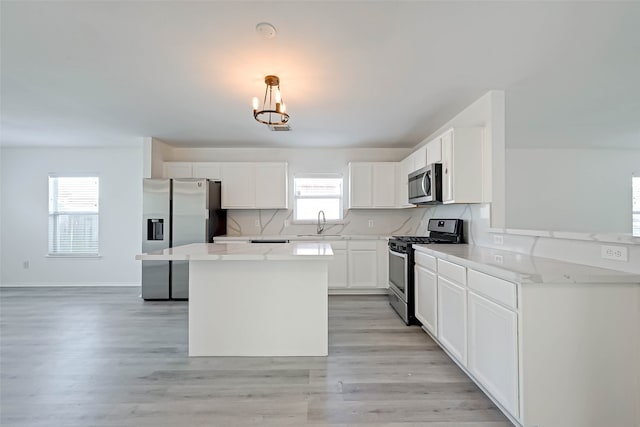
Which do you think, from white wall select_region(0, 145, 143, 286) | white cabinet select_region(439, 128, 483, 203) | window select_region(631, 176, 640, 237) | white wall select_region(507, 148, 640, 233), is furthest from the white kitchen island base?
window select_region(631, 176, 640, 237)

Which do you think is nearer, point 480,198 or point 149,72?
point 149,72

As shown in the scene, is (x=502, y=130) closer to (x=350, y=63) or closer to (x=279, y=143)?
(x=350, y=63)

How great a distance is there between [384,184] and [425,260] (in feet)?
6.82

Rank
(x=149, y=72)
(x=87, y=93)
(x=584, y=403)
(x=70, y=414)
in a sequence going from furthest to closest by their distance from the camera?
1. (x=87, y=93)
2. (x=149, y=72)
3. (x=70, y=414)
4. (x=584, y=403)

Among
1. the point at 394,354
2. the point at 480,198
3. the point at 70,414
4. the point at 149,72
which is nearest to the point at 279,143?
the point at 149,72

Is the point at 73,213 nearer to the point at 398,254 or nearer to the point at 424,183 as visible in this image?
the point at 398,254

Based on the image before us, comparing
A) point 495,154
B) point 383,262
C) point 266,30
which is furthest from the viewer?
→ point 383,262

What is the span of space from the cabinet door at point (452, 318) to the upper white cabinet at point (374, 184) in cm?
234

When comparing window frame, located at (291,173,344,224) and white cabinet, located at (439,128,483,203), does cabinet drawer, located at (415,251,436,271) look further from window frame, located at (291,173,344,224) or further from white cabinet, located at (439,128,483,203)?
window frame, located at (291,173,344,224)

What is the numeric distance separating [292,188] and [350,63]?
9.57 ft

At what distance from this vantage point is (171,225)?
14.1ft

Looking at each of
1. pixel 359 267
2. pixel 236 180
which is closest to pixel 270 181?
pixel 236 180

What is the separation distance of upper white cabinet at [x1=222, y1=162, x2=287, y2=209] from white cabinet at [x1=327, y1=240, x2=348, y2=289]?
1141mm

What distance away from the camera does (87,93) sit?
2.90 m
